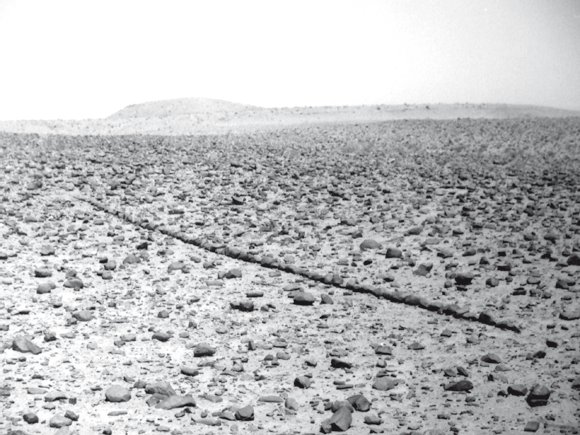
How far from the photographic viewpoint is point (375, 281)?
5922mm

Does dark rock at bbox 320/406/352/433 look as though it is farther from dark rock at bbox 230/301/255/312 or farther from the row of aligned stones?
the row of aligned stones

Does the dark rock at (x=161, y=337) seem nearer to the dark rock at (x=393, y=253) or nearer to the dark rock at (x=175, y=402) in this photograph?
the dark rock at (x=175, y=402)

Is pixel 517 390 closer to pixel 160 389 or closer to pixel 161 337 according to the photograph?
pixel 160 389

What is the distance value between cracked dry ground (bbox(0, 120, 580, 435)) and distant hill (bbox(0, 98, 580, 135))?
11858 millimetres

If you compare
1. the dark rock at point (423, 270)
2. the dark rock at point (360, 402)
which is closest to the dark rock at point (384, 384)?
the dark rock at point (360, 402)

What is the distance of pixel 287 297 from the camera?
557 centimetres

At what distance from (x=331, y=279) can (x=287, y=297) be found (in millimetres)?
561

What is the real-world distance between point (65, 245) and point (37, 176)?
315 centimetres

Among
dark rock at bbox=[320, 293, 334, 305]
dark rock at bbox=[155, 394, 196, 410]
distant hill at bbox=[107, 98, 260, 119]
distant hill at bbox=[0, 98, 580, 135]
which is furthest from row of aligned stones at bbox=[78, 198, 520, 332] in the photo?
distant hill at bbox=[107, 98, 260, 119]

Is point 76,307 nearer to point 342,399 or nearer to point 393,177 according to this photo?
point 342,399

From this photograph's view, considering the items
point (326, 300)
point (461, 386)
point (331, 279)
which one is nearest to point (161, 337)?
point (326, 300)

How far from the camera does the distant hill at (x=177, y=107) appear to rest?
105 ft

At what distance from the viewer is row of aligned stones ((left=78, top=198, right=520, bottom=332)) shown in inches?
199

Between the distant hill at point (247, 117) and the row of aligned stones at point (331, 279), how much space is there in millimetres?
13427
